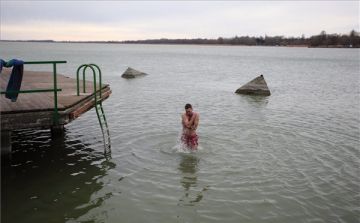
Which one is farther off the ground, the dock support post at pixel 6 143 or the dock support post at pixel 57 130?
the dock support post at pixel 6 143

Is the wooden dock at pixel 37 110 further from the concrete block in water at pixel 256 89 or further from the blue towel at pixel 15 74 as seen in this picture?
the concrete block in water at pixel 256 89

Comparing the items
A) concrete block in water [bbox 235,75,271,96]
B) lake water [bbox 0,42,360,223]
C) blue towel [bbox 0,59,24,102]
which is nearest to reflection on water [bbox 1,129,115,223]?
lake water [bbox 0,42,360,223]

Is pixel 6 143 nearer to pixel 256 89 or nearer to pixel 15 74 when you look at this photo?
pixel 15 74

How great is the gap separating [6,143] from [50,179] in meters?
1.59

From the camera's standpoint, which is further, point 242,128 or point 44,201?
point 242,128

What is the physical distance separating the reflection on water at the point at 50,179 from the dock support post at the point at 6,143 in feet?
1.32

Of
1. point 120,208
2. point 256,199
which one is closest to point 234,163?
point 256,199

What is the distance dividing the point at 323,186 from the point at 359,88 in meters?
24.1

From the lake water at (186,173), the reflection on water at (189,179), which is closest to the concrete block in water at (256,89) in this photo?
the lake water at (186,173)

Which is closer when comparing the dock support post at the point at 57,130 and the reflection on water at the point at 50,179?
the reflection on water at the point at 50,179

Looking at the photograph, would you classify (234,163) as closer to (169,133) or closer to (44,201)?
(169,133)

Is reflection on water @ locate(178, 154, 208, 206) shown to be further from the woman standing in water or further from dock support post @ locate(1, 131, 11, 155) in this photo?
dock support post @ locate(1, 131, 11, 155)

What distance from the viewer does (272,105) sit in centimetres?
2006

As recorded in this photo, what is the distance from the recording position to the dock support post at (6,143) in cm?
859
